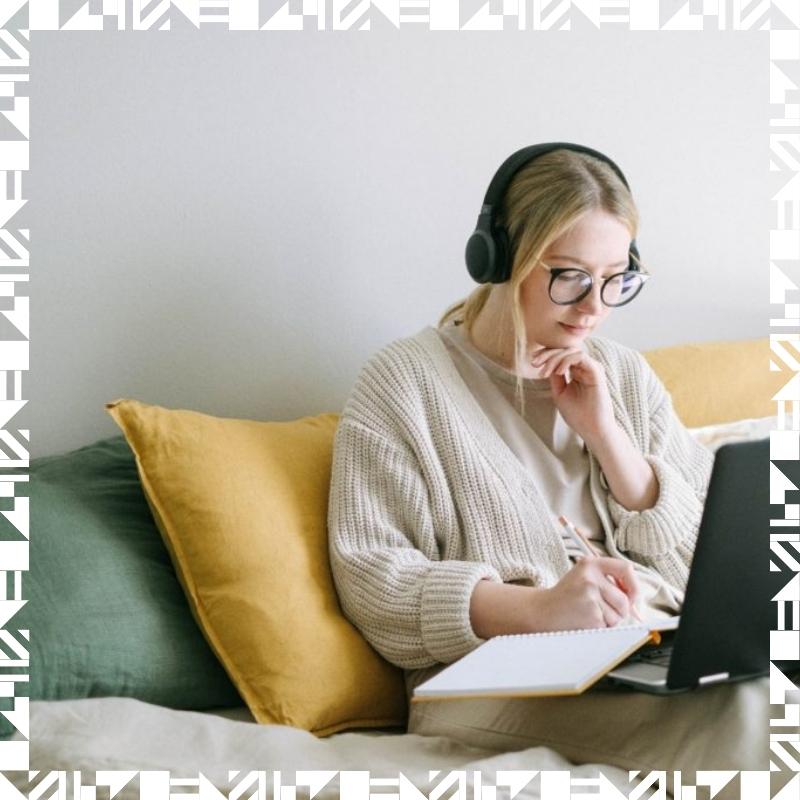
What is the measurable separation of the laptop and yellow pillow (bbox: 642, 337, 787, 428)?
0.96m

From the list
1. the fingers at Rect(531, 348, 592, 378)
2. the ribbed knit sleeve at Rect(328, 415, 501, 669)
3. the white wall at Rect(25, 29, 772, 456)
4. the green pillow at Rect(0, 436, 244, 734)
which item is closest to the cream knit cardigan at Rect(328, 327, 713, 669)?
the ribbed knit sleeve at Rect(328, 415, 501, 669)

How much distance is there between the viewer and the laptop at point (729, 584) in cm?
115

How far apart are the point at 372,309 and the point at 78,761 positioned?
3.36 feet

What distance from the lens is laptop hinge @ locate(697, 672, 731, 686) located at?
3.90 feet

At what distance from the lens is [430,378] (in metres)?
1.71

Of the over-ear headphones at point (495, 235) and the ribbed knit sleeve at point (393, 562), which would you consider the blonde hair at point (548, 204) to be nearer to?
the over-ear headphones at point (495, 235)

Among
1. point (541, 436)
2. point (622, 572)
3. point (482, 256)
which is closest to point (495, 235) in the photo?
point (482, 256)

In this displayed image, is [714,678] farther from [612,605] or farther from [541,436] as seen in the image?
[541,436]

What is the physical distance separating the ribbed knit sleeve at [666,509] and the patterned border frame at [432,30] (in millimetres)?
208

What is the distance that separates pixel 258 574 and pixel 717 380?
999 millimetres

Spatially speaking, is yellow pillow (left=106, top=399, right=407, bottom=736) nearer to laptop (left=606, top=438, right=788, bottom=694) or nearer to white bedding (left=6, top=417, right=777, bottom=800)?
white bedding (left=6, top=417, right=777, bottom=800)

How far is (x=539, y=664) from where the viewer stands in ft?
4.05

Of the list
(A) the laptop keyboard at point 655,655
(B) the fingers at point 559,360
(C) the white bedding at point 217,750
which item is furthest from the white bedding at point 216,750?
(B) the fingers at point 559,360

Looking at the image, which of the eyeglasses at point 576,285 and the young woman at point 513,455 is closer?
the young woman at point 513,455
